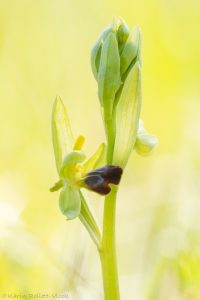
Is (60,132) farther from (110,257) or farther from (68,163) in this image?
(110,257)

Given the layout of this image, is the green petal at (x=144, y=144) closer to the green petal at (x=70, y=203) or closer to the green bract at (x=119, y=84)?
the green bract at (x=119, y=84)

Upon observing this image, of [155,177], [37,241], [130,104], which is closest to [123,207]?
[155,177]

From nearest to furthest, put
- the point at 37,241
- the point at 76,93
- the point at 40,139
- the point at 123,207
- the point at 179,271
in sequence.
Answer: the point at 179,271, the point at 37,241, the point at 123,207, the point at 40,139, the point at 76,93

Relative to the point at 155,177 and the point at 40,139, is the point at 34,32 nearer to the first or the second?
→ the point at 40,139

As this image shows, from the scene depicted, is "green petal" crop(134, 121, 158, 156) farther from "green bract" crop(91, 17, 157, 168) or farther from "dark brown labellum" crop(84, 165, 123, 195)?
"dark brown labellum" crop(84, 165, 123, 195)

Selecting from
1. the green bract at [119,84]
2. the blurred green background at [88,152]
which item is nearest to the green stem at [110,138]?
the green bract at [119,84]
